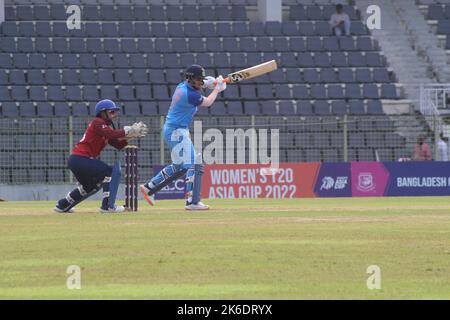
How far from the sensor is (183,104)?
2238 centimetres

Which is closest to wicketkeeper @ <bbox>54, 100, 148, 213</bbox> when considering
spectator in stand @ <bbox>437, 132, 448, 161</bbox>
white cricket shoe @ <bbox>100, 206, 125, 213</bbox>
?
white cricket shoe @ <bbox>100, 206, 125, 213</bbox>

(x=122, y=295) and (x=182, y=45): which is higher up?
(x=182, y=45)

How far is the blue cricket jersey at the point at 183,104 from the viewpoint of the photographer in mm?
22219

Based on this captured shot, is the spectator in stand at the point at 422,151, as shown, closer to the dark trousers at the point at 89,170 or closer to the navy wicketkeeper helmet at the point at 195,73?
the navy wicketkeeper helmet at the point at 195,73

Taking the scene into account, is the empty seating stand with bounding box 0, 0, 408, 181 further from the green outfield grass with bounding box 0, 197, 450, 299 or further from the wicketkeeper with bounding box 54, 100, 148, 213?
the green outfield grass with bounding box 0, 197, 450, 299

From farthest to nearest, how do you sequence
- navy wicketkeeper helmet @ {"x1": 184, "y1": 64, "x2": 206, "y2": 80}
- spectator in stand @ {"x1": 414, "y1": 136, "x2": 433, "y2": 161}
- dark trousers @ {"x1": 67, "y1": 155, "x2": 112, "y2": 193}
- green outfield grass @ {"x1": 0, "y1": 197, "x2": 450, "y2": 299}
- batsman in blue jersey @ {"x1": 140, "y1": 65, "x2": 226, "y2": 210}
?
spectator in stand @ {"x1": 414, "y1": 136, "x2": 433, "y2": 161} → batsman in blue jersey @ {"x1": 140, "y1": 65, "x2": 226, "y2": 210} → navy wicketkeeper helmet @ {"x1": 184, "y1": 64, "x2": 206, "y2": 80} → dark trousers @ {"x1": 67, "y1": 155, "x2": 112, "y2": 193} → green outfield grass @ {"x1": 0, "y1": 197, "x2": 450, "y2": 299}

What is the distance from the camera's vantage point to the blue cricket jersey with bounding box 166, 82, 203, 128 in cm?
2222

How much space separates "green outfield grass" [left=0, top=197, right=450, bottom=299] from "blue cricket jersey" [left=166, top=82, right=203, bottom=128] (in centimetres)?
254

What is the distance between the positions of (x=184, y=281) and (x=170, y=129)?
11.8 meters

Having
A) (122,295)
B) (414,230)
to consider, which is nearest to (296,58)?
(414,230)
